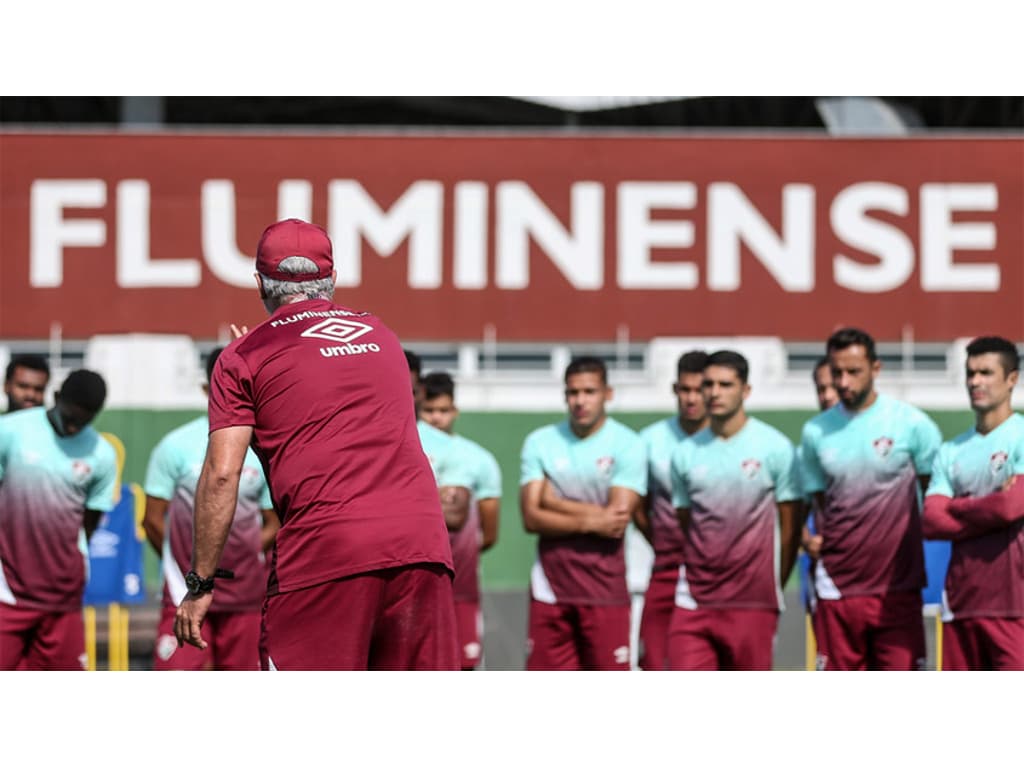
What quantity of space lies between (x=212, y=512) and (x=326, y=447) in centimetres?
36

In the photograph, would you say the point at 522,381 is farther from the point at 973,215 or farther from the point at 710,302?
the point at 973,215

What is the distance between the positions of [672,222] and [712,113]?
20.9ft

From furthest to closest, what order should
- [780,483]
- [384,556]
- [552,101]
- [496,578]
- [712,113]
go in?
1. [712,113]
2. [552,101]
3. [496,578]
4. [780,483]
5. [384,556]

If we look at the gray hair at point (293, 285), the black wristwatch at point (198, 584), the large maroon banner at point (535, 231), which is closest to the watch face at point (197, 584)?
the black wristwatch at point (198, 584)

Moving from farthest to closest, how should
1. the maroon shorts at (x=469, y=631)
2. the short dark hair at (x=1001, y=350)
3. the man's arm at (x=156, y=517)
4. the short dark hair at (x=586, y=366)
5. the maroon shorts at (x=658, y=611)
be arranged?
the maroon shorts at (x=469, y=631) → the maroon shorts at (x=658, y=611) → the short dark hair at (x=586, y=366) → the man's arm at (x=156, y=517) → the short dark hair at (x=1001, y=350)

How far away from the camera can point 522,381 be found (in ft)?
32.6

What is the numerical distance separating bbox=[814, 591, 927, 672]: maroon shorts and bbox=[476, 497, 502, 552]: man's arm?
2.07 metres

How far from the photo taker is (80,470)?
24.3 feet

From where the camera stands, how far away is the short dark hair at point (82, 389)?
7.41 meters

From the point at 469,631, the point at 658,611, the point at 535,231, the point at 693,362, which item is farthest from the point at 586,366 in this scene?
the point at 535,231

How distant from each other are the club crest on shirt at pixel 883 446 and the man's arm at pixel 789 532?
48 centimetres

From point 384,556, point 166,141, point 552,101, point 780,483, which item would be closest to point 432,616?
point 384,556

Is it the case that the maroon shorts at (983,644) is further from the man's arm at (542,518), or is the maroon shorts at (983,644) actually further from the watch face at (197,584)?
the watch face at (197,584)

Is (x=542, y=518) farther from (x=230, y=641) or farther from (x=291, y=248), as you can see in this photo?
(x=291, y=248)
